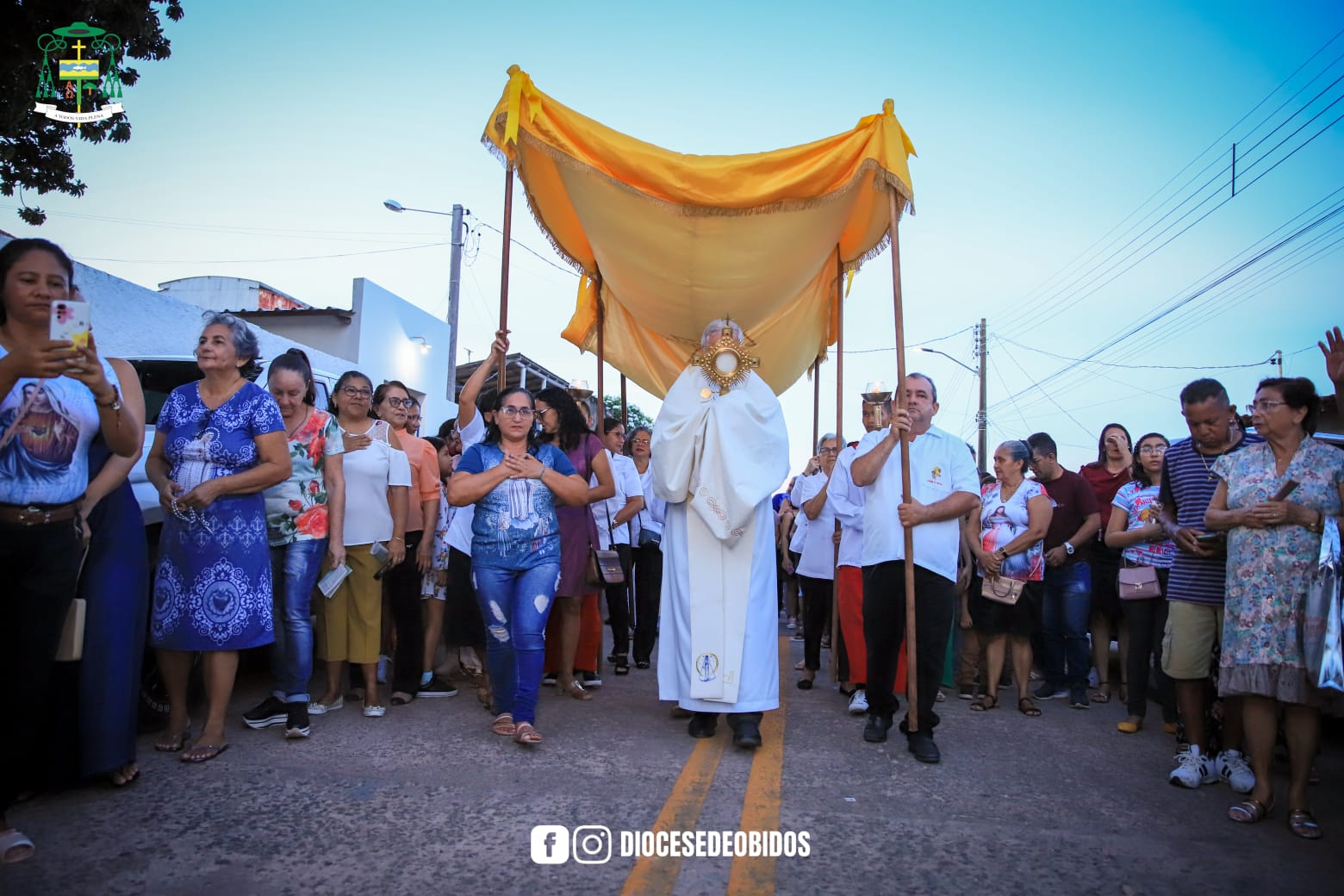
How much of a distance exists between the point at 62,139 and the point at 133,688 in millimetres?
10093

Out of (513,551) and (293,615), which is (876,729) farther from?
(293,615)

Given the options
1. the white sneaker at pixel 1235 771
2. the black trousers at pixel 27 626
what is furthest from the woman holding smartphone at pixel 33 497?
the white sneaker at pixel 1235 771

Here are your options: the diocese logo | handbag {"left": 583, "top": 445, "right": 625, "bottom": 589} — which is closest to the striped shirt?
handbag {"left": 583, "top": 445, "right": 625, "bottom": 589}

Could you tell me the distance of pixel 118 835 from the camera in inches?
127

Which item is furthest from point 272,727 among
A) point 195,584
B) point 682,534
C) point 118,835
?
point 682,534

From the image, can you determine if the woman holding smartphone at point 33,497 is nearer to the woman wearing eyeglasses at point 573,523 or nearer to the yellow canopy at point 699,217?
the woman wearing eyeglasses at point 573,523

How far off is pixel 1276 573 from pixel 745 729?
102 inches

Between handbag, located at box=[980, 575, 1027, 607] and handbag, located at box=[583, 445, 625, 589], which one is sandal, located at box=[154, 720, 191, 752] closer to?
handbag, located at box=[583, 445, 625, 589]

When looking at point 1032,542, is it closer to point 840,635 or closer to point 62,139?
point 840,635

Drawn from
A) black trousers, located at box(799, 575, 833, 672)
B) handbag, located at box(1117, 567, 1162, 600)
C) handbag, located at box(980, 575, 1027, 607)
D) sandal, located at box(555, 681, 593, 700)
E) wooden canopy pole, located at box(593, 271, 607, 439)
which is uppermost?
wooden canopy pole, located at box(593, 271, 607, 439)

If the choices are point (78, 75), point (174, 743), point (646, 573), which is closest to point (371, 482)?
point (174, 743)

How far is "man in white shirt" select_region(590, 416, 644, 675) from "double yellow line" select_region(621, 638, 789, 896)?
195 cm

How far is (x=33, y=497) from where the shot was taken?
331cm

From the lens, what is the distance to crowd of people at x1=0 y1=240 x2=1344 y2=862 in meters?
3.57
